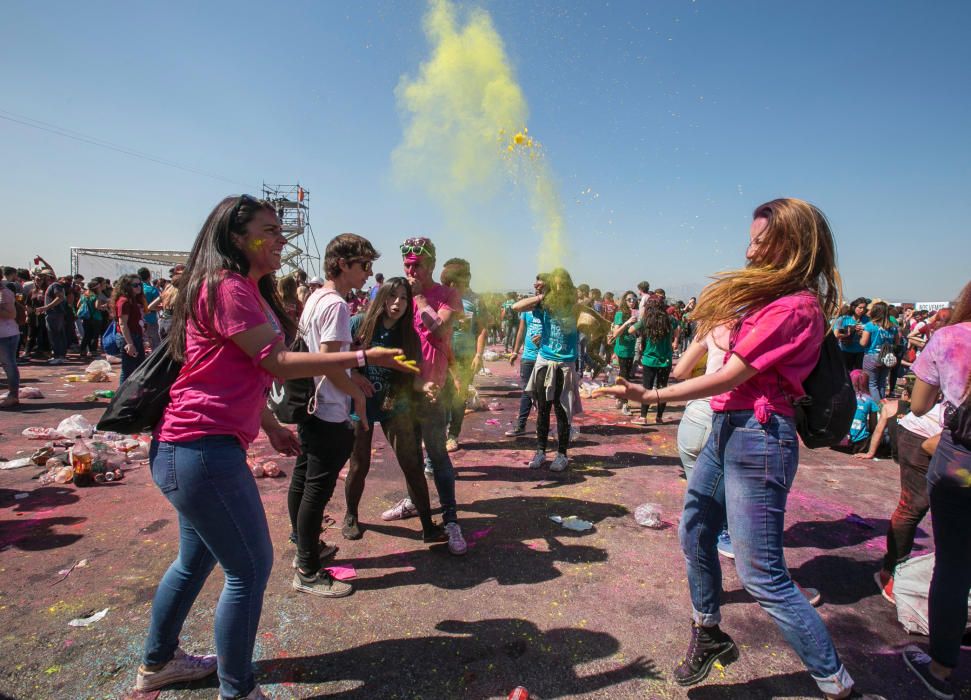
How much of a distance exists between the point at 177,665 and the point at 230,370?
1475mm

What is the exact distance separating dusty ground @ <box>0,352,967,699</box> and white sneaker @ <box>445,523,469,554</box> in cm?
7

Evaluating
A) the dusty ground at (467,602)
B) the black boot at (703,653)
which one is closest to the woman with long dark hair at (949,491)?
the dusty ground at (467,602)

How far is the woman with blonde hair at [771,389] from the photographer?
197 cm

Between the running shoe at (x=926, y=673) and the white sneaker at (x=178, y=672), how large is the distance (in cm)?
341

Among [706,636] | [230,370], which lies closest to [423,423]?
[230,370]

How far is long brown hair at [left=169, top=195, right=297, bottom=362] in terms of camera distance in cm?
185

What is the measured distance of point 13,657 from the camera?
2418 millimetres

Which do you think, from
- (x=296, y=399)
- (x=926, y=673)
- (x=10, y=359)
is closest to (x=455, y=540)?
(x=296, y=399)

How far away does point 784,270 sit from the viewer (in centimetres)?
204

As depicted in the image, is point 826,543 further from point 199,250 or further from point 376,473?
point 199,250

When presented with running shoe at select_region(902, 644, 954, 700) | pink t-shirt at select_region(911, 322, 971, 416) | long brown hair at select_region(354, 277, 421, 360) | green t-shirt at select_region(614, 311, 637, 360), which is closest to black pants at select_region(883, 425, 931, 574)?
running shoe at select_region(902, 644, 954, 700)

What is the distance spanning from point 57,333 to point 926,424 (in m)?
15.4

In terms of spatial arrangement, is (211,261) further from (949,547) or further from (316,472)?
(949,547)

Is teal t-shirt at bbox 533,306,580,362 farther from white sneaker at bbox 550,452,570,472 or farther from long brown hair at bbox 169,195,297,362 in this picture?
long brown hair at bbox 169,195,297,362
